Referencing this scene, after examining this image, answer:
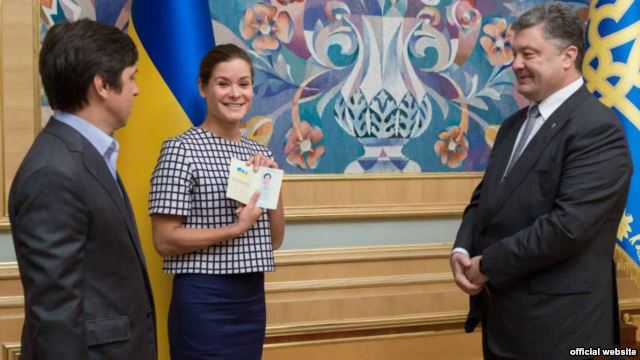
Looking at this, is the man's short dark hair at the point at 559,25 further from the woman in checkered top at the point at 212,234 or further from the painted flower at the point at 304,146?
the painted flower at the point at 304,146

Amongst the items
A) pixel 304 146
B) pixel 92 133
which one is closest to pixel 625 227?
pixel 304 146

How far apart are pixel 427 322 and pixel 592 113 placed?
5.35ft

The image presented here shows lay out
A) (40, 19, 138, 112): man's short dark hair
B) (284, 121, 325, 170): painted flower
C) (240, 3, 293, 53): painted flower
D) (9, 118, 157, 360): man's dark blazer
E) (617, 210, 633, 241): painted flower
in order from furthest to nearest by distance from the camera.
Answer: (284, 121, 325, 170): painted flower → (240, 3, 293, 53): painted flower → (617, 210, 633, 241): painted flower → (40, 19, 138, 112): man's short dark hair → (9, 118, 157, 360): man's dark blazer

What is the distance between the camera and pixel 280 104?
3293mm

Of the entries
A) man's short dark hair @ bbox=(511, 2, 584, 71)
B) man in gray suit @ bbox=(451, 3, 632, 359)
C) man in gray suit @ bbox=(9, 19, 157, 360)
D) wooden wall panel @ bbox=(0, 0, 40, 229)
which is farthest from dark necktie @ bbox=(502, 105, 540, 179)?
wooden wall panel @ bbox=(0, 0, 40, 229)

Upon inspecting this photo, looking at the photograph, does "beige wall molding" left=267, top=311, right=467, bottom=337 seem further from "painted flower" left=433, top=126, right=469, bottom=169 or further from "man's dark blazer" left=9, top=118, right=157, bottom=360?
"man's dark blazer" left=9, top=118, right=157, bottom=360

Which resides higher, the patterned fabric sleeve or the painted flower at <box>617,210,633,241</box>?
the patterned fabric sleeve

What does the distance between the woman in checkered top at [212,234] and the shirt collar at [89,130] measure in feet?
2.04

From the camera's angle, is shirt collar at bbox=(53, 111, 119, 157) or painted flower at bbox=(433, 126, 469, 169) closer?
shirt collar at bbox=(53, 111, 119, 157)

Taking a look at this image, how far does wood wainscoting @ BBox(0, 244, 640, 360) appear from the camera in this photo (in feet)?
11.0

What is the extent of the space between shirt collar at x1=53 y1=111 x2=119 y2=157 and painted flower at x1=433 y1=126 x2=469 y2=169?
6.84 feet

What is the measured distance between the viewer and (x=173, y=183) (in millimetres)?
2379

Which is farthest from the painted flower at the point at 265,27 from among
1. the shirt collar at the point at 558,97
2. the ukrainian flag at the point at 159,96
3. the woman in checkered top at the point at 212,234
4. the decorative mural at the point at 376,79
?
the shirt collar at the point at 558,97

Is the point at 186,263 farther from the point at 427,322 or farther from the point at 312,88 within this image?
the point at 427,322
